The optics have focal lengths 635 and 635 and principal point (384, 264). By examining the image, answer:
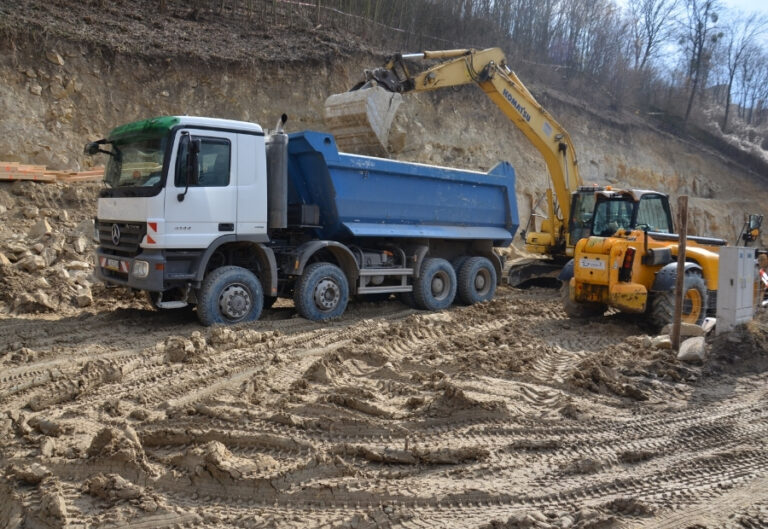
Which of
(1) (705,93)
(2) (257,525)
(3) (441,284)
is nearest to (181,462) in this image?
(2) (257,525)

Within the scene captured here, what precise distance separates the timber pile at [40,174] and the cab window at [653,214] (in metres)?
10.1

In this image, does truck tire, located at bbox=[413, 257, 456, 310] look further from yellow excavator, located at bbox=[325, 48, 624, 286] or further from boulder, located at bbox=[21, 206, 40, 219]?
boulder, located at bbox=[21, 206, 40, 219]

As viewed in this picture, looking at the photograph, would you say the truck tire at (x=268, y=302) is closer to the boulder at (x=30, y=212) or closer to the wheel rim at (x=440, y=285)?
the wheel rim at (x=440, y=285)

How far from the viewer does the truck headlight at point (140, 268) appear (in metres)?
7.34

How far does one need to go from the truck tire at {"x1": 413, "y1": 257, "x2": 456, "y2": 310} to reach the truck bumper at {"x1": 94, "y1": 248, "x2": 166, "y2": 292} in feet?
13.9

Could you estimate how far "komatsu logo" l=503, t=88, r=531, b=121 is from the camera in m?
12.5

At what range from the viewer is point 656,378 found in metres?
6.23

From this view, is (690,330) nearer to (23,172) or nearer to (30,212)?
(30,212)

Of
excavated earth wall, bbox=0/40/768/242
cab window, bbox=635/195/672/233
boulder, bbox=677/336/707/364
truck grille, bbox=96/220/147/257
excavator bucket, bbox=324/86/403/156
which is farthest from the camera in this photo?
excavated earth wall, bbox=0/40/768/242

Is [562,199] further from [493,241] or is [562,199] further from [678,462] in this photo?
[678,462]

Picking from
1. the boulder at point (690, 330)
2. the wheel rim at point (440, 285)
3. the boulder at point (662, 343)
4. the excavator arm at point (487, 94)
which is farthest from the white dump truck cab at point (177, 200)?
the boulder at point (690, 330)

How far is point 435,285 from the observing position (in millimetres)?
10570

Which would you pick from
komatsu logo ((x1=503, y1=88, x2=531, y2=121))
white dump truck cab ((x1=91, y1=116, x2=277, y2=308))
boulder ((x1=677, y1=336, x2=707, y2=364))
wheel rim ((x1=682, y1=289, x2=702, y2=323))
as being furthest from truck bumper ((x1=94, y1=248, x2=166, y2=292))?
komatsu logo ((x1=503, y1=88, x2=531, y2=121))

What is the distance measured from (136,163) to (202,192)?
0.92 meters
